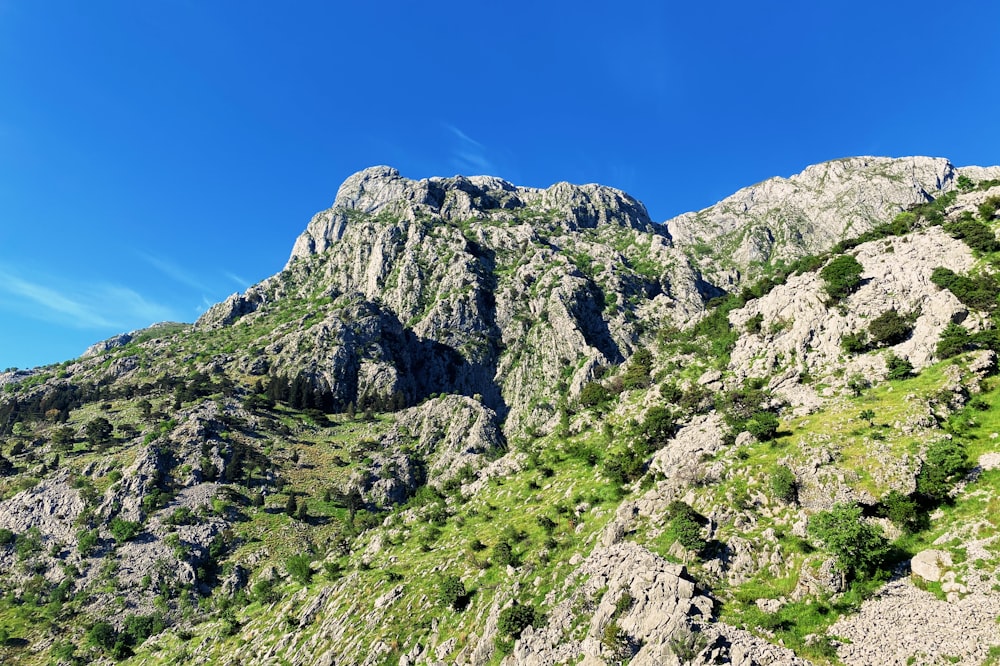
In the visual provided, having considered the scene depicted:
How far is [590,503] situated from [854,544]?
24.6 meters

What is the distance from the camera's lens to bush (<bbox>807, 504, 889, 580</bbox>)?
91.8 feet

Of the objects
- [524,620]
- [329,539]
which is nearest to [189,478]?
[329,539]

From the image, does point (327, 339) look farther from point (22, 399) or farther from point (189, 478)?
point (22, 399)

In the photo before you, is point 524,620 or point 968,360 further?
point 968,360

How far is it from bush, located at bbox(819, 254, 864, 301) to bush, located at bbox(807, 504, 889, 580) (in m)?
41.7

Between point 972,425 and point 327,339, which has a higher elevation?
point 327,339

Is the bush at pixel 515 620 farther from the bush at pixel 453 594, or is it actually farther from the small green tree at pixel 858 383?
the small green tree at pixel 858 383

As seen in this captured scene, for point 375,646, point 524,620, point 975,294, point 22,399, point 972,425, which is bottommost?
point 375,646

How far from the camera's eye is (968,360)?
43.9 m

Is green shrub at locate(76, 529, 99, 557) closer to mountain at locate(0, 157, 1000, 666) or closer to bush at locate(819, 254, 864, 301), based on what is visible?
mountain at locate(0, 157, 1000, 666)

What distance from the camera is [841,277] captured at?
209 feet

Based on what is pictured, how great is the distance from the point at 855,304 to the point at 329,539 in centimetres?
8688

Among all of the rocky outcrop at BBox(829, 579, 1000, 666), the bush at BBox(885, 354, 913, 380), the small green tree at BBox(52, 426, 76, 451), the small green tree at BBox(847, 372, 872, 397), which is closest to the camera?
the rocky outcrop at BBox(829, 579, 1000, 666)

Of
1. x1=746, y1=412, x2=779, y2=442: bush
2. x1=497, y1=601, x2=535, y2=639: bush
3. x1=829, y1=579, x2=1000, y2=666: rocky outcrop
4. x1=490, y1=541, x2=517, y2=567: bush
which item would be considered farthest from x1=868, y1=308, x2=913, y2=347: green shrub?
x1=497, y1=601, x2=535, y2=639: bush
